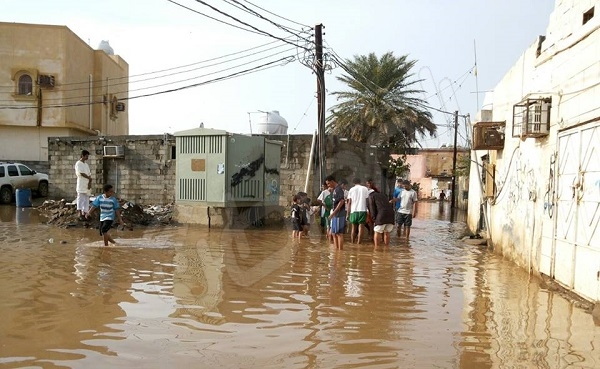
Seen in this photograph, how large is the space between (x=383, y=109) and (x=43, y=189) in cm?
1705

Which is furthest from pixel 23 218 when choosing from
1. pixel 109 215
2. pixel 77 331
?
pixel 77 331

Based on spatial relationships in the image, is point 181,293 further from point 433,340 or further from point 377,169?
point 377,169

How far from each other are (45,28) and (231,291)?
84.5ft

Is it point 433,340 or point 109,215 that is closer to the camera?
point 433,340

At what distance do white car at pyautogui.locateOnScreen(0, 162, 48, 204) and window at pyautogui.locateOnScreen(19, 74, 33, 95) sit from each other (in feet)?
23.2

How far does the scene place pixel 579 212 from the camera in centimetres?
643

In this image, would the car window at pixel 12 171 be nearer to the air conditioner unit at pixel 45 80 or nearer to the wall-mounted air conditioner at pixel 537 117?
the air conditioner unit at pixel 45 80

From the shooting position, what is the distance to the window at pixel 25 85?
27562mm

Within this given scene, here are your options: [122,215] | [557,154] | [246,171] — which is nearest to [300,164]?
[246,171]

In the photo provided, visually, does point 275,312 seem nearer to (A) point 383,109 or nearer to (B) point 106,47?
(A) point 383,109

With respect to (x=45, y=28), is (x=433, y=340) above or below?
below

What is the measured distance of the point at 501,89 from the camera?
11.2m

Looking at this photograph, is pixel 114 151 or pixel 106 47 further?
pixel 106 47

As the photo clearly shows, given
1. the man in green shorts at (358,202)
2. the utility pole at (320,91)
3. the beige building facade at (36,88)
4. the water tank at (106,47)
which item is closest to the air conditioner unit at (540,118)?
the man in green shorts at (358,202)
